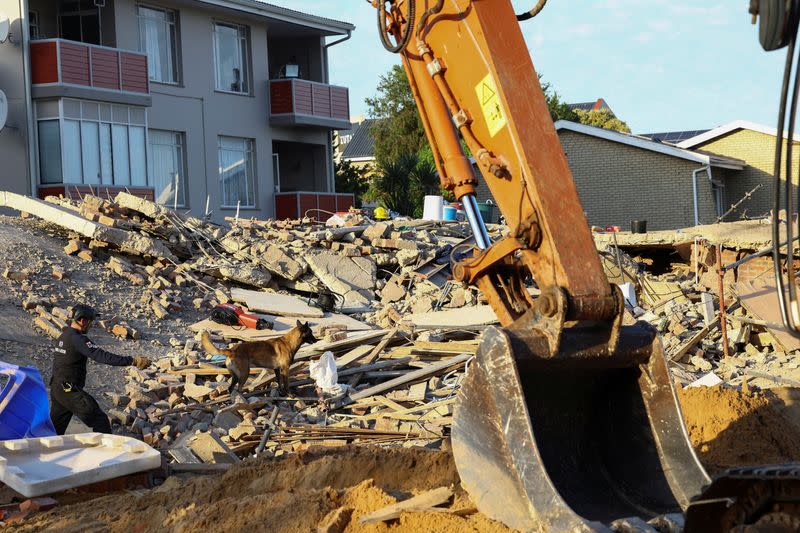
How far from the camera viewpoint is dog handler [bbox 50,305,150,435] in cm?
954

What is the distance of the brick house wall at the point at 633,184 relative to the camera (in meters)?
34.5

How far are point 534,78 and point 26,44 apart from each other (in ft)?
73.2

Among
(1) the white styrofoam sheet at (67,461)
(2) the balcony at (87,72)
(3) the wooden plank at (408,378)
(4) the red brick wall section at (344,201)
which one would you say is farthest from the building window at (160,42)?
(1) the white styrofoam sheet at (67,461)

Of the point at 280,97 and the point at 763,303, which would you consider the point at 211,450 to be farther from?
the point at 280,97

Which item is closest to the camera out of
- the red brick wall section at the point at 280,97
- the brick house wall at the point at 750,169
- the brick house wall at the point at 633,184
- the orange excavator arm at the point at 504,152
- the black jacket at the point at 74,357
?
the orange excavator arm at the point at 504,152

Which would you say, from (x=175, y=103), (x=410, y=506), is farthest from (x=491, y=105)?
(x=175, y=103)

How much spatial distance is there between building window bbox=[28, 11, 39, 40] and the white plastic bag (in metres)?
18.4

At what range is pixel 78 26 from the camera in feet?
89.7

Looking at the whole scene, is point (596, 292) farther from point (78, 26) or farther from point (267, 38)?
point (267, 38)

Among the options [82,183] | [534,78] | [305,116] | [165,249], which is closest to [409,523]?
[534,78]

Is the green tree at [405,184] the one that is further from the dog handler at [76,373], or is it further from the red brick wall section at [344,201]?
the dog handler at [76,373]

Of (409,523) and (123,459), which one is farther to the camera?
(123,459)

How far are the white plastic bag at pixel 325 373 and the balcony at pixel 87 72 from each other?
52.1 feet

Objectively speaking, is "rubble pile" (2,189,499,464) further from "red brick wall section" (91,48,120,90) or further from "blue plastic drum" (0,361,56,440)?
"red brick wall section" (91,48,120,90)
